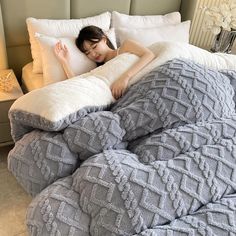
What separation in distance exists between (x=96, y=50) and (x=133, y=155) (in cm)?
92

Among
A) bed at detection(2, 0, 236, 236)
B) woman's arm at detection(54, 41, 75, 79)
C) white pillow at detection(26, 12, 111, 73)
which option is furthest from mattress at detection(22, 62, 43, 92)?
bed at detection(2, 0, 236, 236)

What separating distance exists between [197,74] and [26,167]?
75 centimetres

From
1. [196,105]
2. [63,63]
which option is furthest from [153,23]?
[196,105]

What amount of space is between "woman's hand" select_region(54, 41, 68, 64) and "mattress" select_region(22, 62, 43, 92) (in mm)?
215

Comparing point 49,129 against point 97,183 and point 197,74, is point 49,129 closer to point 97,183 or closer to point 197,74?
point 97,183

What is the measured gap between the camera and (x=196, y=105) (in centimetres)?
109

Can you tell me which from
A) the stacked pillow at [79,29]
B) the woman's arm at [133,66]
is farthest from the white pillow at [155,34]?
the woman's arm at [133,66]

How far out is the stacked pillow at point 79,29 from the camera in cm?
167

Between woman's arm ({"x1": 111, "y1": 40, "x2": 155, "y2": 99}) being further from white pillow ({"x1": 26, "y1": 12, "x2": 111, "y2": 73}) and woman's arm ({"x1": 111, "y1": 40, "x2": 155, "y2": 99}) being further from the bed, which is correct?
white pillow ({"x1": 26, "y1": 12, "x2": 111, "y2": 73})

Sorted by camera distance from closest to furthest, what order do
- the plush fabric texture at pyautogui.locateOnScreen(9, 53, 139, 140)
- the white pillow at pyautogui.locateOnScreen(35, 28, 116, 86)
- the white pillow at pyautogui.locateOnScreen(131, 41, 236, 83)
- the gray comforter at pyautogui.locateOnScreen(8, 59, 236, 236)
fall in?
1. the gray comforter at pyautogui.locateOnScreen(8, 59, 236, 236)
2. the plush fabric texture at pyautogui.locateOnScreen(9, 53, 139, 140)
3. the white pillow at pyautogui.locateOnScreen(131, 41, 236, 83)
4. the white pillow at pyautogui.locateOnScreen(35, 28, 116, 86)

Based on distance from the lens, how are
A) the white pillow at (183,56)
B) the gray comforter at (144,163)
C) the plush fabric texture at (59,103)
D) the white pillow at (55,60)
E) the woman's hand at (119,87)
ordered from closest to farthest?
1. the gray comforter at (144,163)
2. the plush fabric texture at (59,103)
3. the woman's hand at (119,87)
4. the white pillow at (183,56)
5. the white pillow at (55,60)

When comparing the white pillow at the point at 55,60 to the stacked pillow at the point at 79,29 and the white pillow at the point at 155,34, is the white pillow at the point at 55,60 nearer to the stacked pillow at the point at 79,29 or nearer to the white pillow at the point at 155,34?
the stacked pillow at the point at 79,29

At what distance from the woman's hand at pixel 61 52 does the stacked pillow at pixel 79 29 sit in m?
0.03

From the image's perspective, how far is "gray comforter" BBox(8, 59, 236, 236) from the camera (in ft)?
2.68
